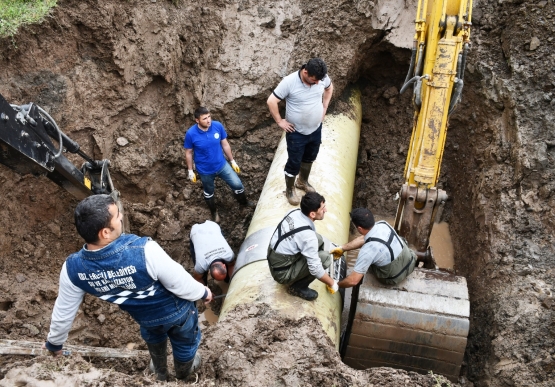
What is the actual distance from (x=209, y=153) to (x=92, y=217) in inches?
143

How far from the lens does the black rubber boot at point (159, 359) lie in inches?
143

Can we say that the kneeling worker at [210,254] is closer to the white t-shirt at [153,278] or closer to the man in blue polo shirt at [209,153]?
the man in blue polo shirt at [209,153]

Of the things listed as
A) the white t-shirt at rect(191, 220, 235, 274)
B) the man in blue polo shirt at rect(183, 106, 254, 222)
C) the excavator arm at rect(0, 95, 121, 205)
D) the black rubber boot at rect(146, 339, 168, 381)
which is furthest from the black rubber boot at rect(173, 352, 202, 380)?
the man in blue polo shirt at rect(183, 106, 254, 222)

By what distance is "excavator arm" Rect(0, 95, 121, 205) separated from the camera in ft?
13.6

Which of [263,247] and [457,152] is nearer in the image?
[263,247]

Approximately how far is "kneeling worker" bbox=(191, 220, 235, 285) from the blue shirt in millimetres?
902

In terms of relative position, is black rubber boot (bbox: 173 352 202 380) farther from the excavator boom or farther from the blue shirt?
the blue shirt

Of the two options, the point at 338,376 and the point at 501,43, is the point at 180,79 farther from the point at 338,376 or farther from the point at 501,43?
the point at 338,376

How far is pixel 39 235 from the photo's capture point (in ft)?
19.7

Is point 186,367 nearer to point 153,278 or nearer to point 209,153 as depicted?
Answer: point 153,278

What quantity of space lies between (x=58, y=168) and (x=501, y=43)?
6.08 m

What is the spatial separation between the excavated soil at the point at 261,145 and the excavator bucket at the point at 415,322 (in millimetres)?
651

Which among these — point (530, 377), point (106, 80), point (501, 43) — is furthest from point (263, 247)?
point (501, 43)

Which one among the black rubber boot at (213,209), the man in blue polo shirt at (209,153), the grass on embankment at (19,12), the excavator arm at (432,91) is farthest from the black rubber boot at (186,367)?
the grass on embankment at (19,12)
